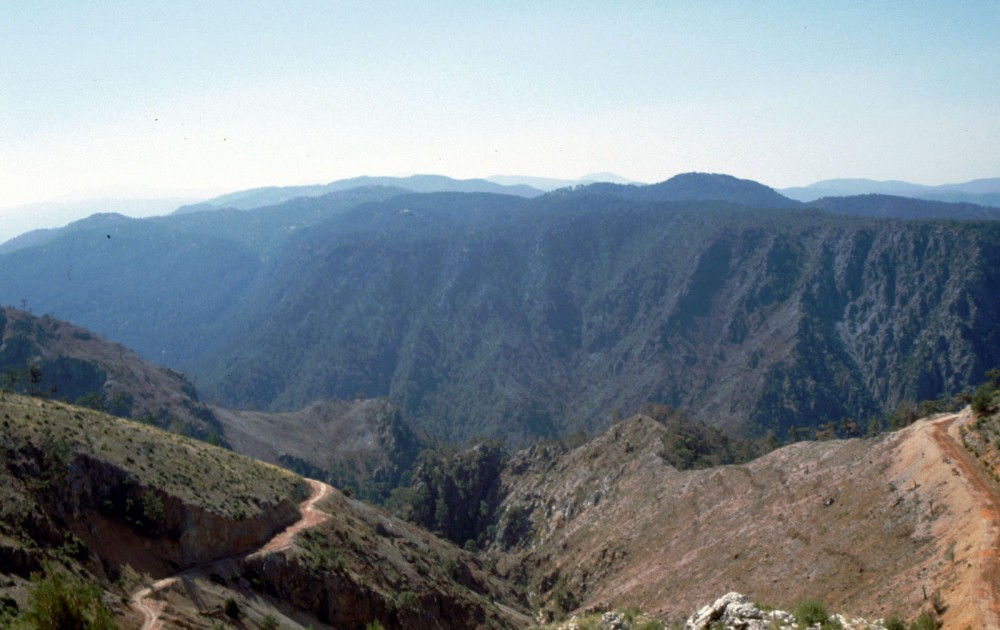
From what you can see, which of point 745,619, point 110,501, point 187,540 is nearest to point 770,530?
point 745,619

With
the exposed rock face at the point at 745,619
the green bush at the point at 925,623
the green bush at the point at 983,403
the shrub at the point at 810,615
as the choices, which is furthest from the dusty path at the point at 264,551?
the green bush at the point at 983,403

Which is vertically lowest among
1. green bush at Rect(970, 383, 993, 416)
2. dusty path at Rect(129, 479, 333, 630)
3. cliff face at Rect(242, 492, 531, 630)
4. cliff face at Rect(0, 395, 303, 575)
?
cliff face at Rect(242, 492, 531, 630)

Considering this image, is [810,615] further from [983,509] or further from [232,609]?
[232,609]

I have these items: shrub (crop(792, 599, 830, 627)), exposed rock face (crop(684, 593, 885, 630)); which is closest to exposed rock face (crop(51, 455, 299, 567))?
exposed rock face (crop(684, 593, 885, 630))

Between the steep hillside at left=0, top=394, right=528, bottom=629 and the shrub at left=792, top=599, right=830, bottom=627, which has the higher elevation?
the shrub at left=792, top=599, right=830, bottom=627

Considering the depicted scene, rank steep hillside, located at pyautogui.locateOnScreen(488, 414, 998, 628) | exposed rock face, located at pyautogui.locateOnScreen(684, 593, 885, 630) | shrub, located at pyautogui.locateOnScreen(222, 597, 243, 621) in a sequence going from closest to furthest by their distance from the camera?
exposed rock face, located at pyautogui.locateOnScreen(684, 593, 885, 630), steep hillside, located at pyautogui.locateOnScreen(488, 414, 998, 628), shrub, located at pyautogui.locateOnScreen(222, 597, 243, 621)

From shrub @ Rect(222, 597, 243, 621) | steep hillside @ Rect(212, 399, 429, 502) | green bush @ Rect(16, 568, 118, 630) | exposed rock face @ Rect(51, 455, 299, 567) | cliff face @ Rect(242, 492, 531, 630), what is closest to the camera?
green bush @ Rect(16, 568, 118, 630)

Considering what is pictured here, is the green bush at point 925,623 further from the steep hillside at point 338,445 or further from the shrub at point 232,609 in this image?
the steep hillside at point 338,445

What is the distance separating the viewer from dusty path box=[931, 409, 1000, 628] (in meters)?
28.9

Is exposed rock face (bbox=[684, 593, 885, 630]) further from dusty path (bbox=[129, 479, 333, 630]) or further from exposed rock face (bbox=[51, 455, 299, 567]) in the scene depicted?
exposed rock face (bbox=[51, 455, 299, 567])

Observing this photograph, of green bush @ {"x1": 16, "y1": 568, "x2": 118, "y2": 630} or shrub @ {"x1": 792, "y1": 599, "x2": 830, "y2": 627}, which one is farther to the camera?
shrub @ {"x1": 792, "y1": 599, "x2": 830, "y2": 627}

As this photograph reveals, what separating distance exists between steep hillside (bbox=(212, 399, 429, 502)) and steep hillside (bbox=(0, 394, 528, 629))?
90166 millimetres

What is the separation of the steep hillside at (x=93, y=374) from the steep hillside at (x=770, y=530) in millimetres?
82823

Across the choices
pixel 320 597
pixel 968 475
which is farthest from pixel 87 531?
pixel 968 475
